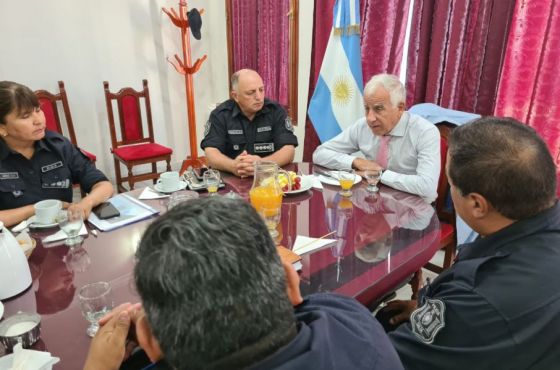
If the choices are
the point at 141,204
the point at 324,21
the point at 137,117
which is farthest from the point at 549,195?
the point at 137,117

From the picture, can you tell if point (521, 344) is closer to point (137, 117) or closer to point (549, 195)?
point (549, 195)

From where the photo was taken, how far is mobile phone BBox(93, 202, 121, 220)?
156cm

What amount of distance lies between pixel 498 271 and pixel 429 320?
0.20 metres

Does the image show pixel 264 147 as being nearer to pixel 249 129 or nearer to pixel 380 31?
pixel 249 129

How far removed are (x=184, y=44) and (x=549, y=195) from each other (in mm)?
3773

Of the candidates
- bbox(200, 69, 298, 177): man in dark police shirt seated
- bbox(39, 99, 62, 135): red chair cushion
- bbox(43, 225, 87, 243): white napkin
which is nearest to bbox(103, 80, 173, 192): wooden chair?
bbox(39, 99, 62, 135): red chair cushion

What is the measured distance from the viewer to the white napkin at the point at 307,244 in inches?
51.9

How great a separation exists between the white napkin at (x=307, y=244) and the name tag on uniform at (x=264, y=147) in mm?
1325

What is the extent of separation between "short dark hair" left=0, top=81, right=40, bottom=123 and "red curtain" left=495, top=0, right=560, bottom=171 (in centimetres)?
256

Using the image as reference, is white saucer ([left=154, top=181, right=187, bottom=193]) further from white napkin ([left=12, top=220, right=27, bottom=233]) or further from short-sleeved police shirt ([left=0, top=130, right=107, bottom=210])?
white napkin ([left=12, top=220, right=27, bottom=233])

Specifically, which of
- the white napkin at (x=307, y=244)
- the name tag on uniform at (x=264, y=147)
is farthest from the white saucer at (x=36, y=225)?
the name tag on uniform at (x=264, y=147)

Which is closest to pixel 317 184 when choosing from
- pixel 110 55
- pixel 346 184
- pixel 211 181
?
pixel 346 184

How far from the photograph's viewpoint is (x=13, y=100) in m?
1.75

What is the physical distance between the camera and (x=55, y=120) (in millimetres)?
3488
